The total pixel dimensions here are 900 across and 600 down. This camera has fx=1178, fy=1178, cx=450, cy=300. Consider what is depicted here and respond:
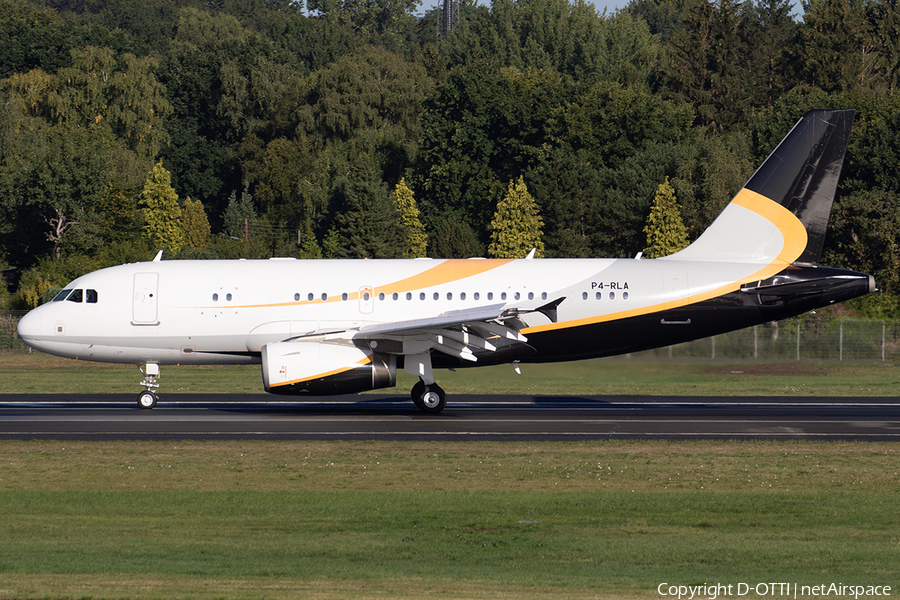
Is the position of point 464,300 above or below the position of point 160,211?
below

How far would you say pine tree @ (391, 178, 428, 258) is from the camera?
276 ft

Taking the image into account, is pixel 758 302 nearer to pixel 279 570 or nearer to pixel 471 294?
pixel 471 294

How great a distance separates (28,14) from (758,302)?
417ft

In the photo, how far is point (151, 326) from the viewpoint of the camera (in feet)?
99.0

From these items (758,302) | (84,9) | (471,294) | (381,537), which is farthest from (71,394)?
(84,9)

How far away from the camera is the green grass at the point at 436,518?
1301 centimetres

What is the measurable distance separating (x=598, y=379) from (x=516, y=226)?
4890 centimetres

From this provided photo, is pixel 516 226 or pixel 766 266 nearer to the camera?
pixel 766 266

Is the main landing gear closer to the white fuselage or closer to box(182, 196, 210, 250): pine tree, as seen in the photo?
the white fuselage

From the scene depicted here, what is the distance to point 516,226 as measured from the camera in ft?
268

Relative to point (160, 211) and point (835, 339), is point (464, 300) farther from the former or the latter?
point (160, 211)

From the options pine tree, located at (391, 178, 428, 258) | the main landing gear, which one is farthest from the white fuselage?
pine tree, located at (391, 178, 428, 258)

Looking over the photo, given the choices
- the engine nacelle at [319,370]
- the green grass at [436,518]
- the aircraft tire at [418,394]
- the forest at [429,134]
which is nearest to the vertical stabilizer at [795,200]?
the green grass at [436,518]

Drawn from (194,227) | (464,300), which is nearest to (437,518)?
(464,300)
